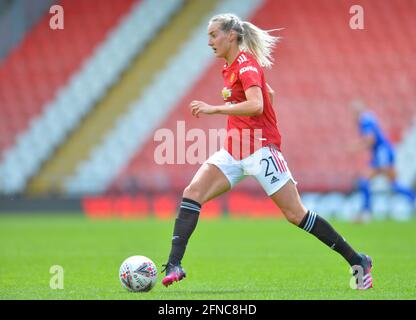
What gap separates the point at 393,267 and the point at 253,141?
2.90m

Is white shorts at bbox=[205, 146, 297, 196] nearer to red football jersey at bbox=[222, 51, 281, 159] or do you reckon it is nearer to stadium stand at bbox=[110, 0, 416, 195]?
red football jersey at bbox=[222, 51, 281, 159]

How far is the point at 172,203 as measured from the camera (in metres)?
21.6

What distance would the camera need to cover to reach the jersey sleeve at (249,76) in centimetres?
752

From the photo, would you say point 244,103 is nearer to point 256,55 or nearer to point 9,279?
point 256,55

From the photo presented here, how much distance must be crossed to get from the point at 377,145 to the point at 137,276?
443 inches

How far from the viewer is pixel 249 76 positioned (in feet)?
24.8

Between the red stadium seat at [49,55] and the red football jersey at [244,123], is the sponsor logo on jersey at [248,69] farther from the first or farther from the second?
the red stadium seat at [49,55]

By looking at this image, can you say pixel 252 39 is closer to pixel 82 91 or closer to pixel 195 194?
pixel 195 194

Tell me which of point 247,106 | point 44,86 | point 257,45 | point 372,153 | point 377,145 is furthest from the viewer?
point 44,86

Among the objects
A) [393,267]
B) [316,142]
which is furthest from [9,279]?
[316,142]

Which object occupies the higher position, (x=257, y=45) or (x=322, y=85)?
(x=322, y=85)

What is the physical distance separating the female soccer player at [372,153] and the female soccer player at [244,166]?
9930 millimetres

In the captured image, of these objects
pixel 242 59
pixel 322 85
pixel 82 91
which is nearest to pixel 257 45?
pixel 242 59

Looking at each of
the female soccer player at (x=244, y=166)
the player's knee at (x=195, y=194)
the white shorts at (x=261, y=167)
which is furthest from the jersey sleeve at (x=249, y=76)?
the player's knee at (x=195, y=194)
